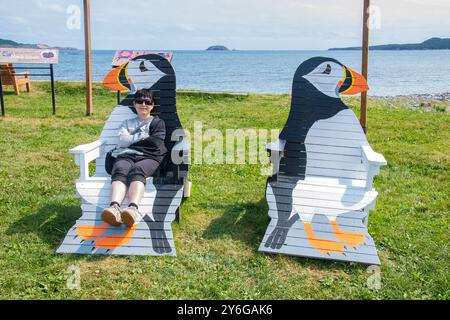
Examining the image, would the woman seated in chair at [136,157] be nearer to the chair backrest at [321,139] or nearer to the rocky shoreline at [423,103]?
the chair backrest at [321,139]

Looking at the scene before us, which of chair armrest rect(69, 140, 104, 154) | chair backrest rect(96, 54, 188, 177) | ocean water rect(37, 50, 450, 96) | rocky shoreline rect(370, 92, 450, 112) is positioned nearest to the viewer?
chair armrest rect(69, 140, 104, 154)

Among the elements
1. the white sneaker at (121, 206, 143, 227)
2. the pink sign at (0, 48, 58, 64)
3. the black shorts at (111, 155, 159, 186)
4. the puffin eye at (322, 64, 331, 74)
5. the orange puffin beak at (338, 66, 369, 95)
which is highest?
the pink sign at (0, 48, 58, 64)

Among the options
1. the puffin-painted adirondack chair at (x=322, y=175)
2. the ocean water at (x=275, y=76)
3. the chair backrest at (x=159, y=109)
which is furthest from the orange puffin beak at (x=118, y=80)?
the ocean water at (x=275, y=76)

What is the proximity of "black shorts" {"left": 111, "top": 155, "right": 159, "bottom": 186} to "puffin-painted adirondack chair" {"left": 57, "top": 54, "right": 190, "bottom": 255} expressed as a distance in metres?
Result: 0.14

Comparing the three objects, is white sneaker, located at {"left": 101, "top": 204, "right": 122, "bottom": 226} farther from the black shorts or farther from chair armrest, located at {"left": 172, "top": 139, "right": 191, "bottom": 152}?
chair armrest, located at {"left": 172, "top": 139, "right": 191, "bottom": 152}

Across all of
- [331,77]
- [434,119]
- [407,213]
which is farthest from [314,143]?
[434,119]

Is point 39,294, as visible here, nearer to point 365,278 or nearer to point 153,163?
point 153,163

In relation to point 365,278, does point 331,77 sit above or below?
above

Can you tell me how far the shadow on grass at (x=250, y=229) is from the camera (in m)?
3.91

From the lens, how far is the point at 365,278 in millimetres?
3691

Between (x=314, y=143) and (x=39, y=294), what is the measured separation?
10.8 ft

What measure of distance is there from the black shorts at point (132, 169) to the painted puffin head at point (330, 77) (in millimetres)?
2084

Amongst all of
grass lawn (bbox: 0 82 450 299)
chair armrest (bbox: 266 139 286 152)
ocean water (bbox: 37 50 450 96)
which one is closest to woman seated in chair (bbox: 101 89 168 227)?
grass lawn (bbox: 0 82 450 299)

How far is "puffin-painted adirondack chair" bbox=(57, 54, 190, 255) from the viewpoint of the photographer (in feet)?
13.3
